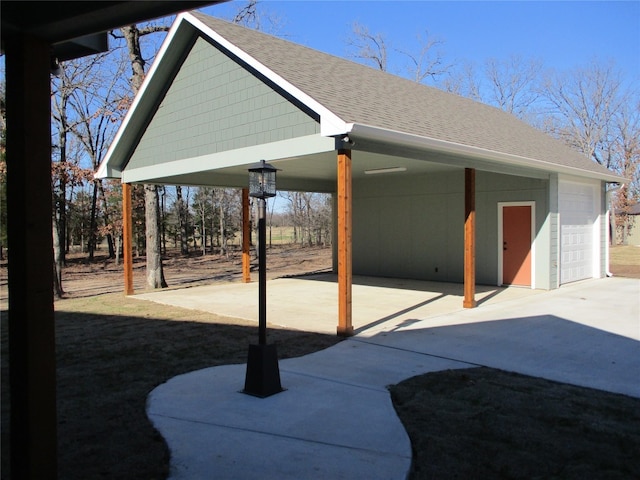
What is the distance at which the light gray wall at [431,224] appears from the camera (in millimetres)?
12938

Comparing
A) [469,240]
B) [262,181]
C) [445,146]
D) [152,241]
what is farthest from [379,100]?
[152,241]

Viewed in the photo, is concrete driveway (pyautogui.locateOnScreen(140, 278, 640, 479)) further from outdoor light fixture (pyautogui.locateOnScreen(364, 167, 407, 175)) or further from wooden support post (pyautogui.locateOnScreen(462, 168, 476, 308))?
outdoor light fixture (pyautogui.locateOnScreen(364, 167, 407, 175))

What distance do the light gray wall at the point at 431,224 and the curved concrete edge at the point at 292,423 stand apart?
8.12 meters

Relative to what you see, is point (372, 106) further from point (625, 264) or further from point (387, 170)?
point (625, 264)

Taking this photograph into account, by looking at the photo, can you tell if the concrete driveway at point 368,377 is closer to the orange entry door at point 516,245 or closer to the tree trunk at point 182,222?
the orange entry door at point 516,245

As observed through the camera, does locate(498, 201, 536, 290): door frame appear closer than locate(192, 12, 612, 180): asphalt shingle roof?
No

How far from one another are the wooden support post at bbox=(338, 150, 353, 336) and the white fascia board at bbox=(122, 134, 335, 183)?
401mm

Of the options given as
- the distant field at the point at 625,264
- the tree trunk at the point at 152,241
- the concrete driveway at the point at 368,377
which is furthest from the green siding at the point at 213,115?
the distant field at the point at 625,264

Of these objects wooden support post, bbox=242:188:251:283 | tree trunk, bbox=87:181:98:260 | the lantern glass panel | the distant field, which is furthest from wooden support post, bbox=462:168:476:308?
tree trunk, bbox=87:181:98:260

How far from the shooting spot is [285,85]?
8.08 metres

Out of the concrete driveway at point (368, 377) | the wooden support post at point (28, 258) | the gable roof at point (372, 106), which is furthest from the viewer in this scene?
the gable roof at point (372, 106)

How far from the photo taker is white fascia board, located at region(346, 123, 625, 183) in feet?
24.1

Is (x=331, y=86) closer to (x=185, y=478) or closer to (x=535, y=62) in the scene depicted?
(x=185, y=478)

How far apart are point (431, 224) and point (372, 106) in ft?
21.6
